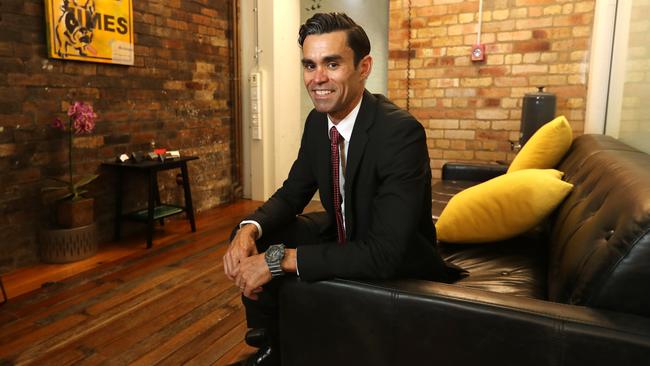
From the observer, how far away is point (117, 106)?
3359 millimetres

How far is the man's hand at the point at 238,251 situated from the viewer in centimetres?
134

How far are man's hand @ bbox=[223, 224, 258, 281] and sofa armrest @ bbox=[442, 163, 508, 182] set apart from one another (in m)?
2.33

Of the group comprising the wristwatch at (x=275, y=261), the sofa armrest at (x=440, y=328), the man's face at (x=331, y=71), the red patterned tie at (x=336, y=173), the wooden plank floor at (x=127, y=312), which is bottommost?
the wooden plank floor at (x=127, y=312)

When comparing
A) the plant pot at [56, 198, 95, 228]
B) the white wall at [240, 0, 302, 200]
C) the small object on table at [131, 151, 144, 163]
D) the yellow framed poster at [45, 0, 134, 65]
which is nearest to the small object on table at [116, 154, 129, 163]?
the small object on table at [131, 151, 144, 163]

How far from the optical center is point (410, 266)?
51.3 inches

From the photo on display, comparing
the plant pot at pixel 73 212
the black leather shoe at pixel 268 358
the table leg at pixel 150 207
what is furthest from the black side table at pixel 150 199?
the black leather shoe at pixel 268 358

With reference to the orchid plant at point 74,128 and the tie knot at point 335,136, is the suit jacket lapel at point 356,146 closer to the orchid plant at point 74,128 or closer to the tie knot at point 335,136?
the tie knot at point 335,136

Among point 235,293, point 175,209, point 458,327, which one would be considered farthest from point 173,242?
point 458,327

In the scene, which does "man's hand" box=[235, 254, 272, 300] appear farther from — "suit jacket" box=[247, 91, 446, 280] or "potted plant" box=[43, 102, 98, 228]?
"potted plant" box=[43, 102, 98, 228]

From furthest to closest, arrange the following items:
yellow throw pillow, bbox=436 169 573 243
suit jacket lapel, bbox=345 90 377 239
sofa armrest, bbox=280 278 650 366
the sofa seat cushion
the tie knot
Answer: yellow throw pillow, bbox=436 169 573 243 < the sofa seat cushion < the tie knot < suit jacket lapel, bbox=345 90 377 239 < sofa armrest, bbox=280 278 650 366

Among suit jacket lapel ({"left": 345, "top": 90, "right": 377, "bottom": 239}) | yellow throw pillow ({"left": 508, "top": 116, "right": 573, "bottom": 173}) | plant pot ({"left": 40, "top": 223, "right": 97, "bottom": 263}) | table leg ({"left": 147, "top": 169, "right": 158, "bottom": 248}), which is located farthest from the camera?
table leg ({"left": 147, "top": 169, "right": 158, "bottom": 248})

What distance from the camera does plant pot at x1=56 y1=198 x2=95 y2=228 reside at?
2854 mm

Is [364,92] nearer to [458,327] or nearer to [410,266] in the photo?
[410,266]

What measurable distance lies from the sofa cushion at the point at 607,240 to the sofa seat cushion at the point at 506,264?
0.15 m
